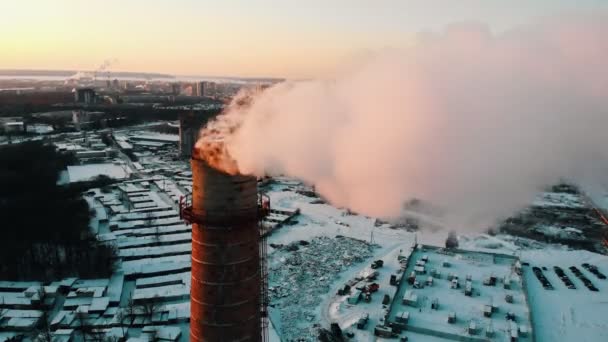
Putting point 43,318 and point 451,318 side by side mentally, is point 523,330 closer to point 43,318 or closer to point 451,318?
point 451,318

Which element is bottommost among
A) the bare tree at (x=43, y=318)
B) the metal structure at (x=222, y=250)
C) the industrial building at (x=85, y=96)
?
the bare tree at (x=43, y=318)

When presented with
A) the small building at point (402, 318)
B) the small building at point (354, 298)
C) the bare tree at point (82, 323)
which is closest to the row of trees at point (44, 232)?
the bare tree at point (82, 323)

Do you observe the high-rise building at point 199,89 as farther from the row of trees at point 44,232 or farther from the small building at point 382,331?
the small building at point 382,331

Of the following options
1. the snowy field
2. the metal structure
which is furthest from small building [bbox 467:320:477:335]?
the metal structure

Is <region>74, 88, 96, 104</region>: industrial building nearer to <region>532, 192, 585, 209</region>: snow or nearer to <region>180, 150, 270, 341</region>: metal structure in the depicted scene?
<region>532, 192, 585, 209</region>: snow

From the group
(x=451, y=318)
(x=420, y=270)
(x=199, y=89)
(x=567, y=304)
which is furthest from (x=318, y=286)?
(x=199, y=89)

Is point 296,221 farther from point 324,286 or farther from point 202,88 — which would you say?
point 202,88

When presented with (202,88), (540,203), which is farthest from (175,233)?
(202,88)
